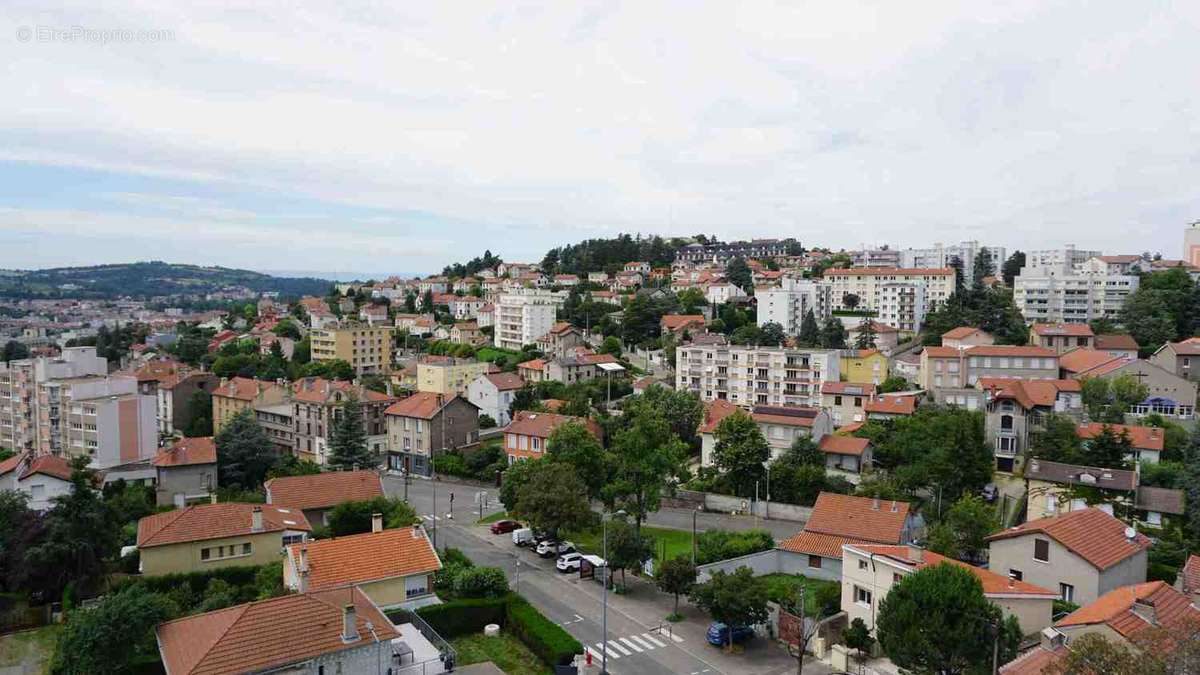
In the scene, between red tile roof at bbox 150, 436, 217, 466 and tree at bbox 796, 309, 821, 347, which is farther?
tree at bbox 796, 309, 821, 347

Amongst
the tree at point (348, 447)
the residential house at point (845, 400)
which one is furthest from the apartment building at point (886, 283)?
the tree at point (348, 447)

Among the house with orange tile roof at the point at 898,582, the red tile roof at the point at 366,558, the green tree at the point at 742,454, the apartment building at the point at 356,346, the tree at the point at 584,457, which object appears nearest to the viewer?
the house with orange tile roof at the point at 898,582

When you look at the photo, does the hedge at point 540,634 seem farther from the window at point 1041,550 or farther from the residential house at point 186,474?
the residential house at point 186,474

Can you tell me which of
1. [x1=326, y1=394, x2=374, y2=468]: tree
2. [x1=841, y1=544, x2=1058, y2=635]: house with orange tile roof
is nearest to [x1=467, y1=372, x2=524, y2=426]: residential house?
[x1=326, y1=394, x2=374, y2=468]: tree

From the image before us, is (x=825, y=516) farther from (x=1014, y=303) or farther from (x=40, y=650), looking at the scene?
(x=1014, y=303)

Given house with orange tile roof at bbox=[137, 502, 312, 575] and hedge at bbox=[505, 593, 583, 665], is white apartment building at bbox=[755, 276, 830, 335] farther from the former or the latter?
house with orange tile roof at bbox=[137, 502, 312, 575]

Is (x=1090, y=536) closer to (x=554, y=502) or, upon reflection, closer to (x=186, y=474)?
(x=554, y=502)
